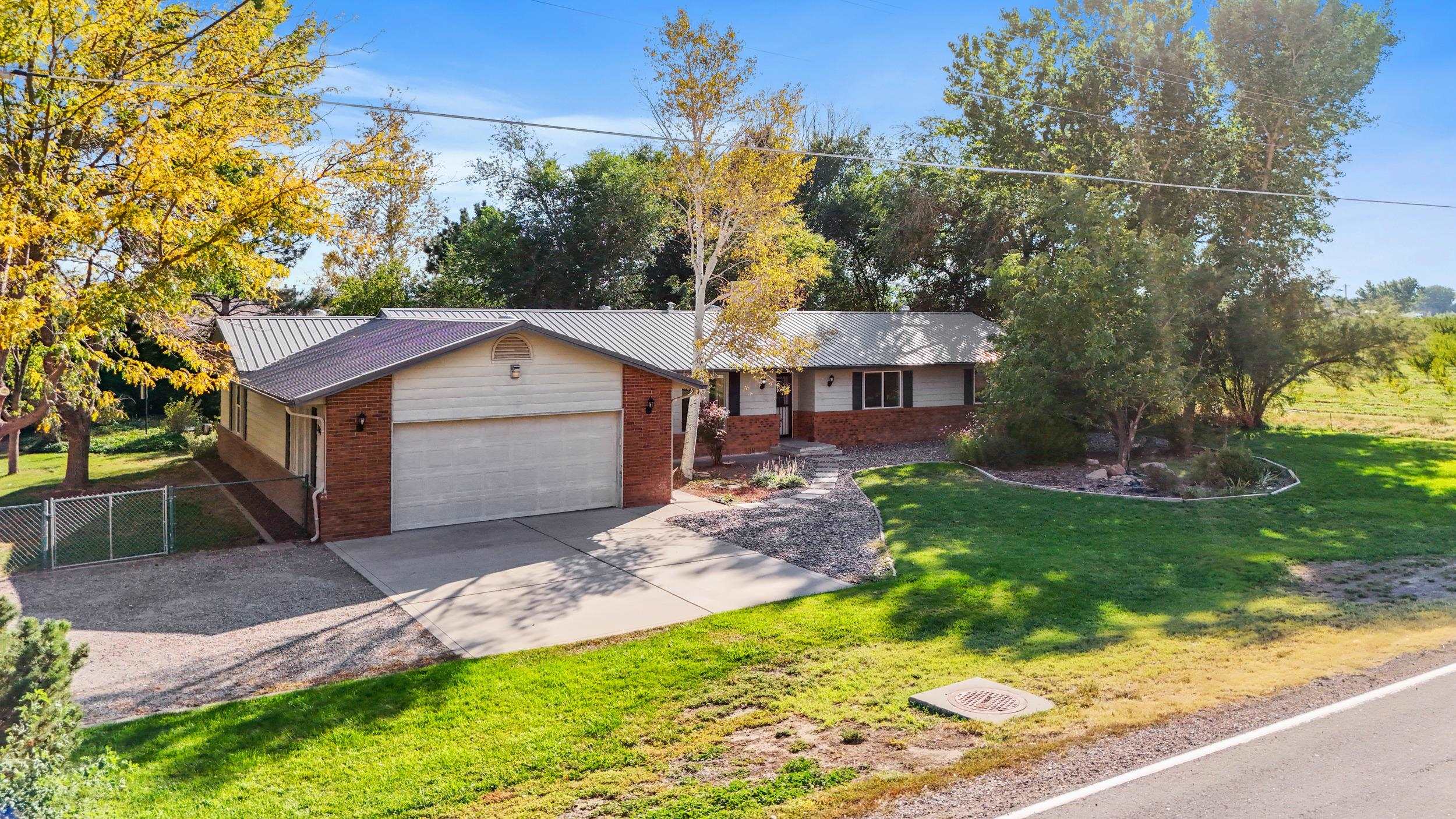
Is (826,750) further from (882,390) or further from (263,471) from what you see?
(882,390)

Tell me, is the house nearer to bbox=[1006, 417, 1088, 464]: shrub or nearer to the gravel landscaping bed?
the gravel landscaping bed

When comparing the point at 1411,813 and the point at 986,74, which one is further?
the point at 986,74

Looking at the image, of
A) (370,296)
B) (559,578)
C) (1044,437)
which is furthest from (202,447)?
(1044,437)

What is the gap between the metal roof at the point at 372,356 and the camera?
14.5 meters

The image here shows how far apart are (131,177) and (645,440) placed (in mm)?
9548

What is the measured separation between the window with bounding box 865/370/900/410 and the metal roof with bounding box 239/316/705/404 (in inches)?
387

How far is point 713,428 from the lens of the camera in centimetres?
2273

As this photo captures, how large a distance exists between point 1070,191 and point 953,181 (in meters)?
14.5

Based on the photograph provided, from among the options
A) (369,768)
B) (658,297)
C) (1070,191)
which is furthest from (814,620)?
(658,297)

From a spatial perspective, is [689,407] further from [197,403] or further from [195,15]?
[197,403]

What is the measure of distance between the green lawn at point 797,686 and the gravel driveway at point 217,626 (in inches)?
25.8

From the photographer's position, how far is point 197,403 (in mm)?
29516

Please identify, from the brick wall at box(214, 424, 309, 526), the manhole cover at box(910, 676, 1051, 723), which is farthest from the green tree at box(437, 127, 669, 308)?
the manhole cover at box(910, 676, 1051, 723)

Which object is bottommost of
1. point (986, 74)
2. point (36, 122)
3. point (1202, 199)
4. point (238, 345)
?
point (238, 345)
